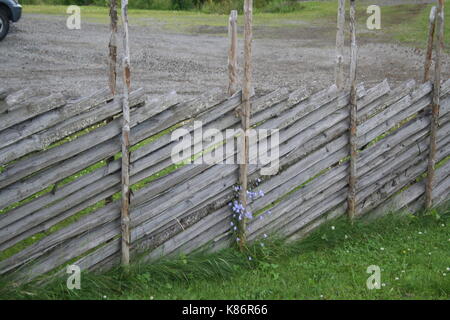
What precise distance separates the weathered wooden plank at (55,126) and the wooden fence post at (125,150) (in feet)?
0.30

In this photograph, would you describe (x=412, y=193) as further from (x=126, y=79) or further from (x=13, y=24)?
(x=13, y=24)

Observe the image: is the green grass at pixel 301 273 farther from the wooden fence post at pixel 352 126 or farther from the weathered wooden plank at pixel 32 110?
the weathered wooden plank at pixel 32 110

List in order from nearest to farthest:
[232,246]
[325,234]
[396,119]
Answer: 1. [232,246]
2. [325,234]
3. [396,119]

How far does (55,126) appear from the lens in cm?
470

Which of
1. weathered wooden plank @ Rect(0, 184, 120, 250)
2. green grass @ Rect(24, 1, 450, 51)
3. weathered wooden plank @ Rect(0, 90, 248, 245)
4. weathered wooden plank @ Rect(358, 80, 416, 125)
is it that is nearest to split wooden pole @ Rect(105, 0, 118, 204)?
weathered wooden plank @ Rect(0, 90, 248, 245)

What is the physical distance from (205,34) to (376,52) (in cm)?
447

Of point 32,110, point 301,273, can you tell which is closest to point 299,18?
point 301,273

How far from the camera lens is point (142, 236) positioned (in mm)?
5285

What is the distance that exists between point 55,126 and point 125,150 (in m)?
0.57

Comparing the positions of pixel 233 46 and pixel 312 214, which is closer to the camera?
pixel 233 46

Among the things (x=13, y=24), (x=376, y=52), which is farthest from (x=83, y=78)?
(x=376, y=52)

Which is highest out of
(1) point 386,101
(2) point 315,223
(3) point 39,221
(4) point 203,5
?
(4) point 203,5

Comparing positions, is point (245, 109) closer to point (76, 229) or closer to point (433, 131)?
point (76, 229)

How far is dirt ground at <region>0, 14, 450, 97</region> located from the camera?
41.1 feet
